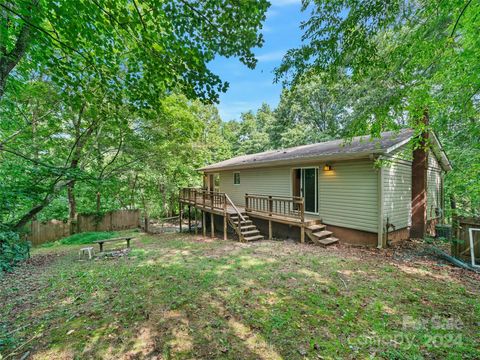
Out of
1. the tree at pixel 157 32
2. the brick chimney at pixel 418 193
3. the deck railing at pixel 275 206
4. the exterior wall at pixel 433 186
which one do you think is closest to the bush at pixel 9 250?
the tree at pixel 157 32

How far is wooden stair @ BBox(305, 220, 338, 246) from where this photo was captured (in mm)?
7297

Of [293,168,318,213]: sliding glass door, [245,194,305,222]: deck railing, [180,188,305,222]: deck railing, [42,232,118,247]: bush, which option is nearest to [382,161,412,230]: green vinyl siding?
[293,168,318,213]: sliding glass door

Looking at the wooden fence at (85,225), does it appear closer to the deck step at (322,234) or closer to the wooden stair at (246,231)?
the wooden stair at (246,231)

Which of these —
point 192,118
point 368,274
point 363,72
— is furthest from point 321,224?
point 192,118

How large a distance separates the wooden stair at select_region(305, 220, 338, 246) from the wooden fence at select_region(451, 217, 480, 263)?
297 centimetres

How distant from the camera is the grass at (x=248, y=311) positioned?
2529 millimetres

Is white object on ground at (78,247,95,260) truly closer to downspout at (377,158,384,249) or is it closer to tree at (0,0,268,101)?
tree at (0,0,268,101)

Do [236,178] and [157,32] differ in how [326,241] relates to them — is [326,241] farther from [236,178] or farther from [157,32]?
[236,178]

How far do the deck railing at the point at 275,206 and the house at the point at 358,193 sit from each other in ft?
0.17

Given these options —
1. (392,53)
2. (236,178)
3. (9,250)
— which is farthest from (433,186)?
(9,250)

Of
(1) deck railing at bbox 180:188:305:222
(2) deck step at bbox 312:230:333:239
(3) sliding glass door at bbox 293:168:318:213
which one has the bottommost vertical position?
(2) deck step at bbox 312:230:333:239

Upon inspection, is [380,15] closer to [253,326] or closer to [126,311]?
[253,326]

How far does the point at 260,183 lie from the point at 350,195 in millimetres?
4920

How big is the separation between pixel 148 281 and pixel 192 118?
320 inches
